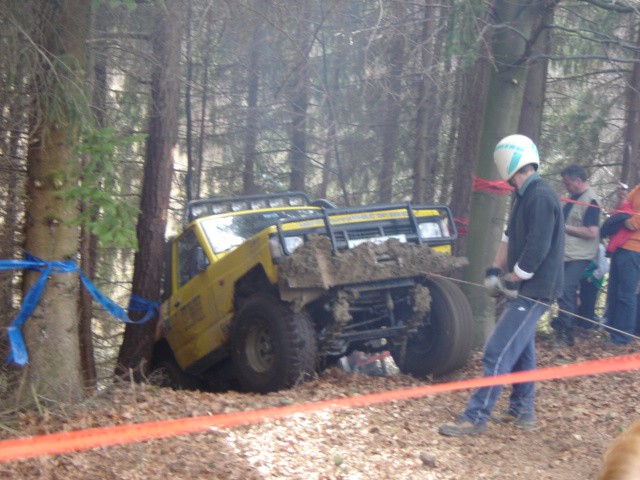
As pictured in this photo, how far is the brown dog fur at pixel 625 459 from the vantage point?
9.22ft

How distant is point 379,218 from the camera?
8.48 metres

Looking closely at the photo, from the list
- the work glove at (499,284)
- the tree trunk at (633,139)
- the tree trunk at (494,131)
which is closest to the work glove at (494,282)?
the work glove at (499,284)

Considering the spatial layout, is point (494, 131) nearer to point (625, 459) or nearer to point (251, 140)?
point (625, 459)

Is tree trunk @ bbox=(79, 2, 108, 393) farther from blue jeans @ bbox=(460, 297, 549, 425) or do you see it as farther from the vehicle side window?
blue jeans @ bbox=(460, 297, 549, 425)

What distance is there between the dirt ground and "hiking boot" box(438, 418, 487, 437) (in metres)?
0.05

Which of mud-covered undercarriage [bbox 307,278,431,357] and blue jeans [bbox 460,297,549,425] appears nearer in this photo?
blue jeans [bbox 460,297,549,425]

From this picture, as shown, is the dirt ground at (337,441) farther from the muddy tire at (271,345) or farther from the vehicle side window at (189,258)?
the vehicle side window at (189,258)

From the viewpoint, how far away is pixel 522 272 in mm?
6207

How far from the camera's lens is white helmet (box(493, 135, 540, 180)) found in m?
6.36

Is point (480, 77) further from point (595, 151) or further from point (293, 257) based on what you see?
point (293, 257)

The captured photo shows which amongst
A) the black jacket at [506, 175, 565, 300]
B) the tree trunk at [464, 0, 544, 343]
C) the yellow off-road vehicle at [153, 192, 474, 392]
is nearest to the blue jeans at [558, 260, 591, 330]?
the tree trunk at [464, 0, 544, 343]

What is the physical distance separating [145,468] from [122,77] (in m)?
8.50

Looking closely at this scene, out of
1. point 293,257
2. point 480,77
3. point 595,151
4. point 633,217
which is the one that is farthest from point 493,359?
point 595,151

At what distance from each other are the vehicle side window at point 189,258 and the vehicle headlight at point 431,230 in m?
2.34
